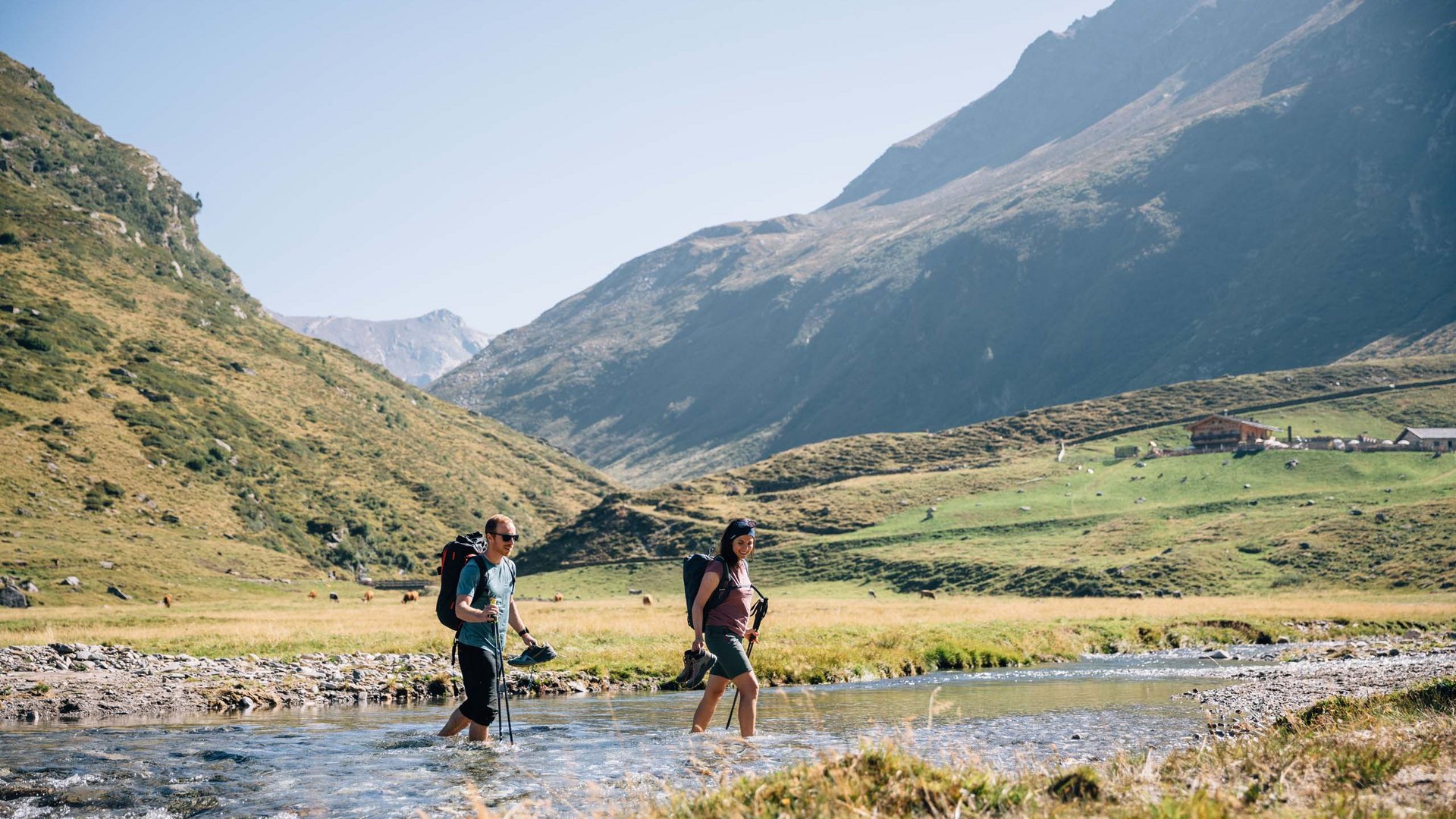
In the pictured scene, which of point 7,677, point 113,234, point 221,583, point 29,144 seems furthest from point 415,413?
point 7,677

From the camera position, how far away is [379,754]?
15805 millimetres

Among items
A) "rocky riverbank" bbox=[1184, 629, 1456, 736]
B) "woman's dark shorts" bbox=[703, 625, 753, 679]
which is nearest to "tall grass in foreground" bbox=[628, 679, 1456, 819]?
"rocky riverbank" bbox=[1184, 629, 1456, 736]

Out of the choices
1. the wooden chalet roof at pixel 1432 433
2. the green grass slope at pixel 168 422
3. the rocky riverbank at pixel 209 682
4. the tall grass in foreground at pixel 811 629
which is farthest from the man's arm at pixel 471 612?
the wooden chalet roof at pixel 1432 433

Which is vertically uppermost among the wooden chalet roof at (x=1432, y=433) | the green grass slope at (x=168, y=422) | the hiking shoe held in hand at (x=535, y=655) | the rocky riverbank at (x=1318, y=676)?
the green grass slope at (x=168, y=422)

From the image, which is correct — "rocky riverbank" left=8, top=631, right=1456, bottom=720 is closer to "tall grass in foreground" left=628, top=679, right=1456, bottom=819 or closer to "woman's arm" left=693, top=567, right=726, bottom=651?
"tall grass in foreground" left=628, top=679, right=1456, bottom=819

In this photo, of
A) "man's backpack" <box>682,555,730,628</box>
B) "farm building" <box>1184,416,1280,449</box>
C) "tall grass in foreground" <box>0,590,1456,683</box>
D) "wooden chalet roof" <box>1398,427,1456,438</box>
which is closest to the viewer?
"man's backpack" <box>682,555,730,628</box>

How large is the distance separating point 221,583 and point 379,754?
6747 cm

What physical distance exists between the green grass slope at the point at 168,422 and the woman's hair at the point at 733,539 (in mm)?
59632

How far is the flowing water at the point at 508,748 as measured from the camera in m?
12.3

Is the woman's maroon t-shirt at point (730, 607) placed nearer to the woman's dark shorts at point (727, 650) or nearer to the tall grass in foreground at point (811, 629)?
the woman's dark shorts at point (727, 650)

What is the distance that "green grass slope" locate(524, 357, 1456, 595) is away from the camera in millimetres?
79750

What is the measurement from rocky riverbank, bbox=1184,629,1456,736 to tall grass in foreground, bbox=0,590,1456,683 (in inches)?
280

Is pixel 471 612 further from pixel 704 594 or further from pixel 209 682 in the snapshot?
pixel 209 682

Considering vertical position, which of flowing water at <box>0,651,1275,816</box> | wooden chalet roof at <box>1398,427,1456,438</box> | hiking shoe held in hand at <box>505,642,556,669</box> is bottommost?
flowing water at <box>0,651,1275,816</box>
